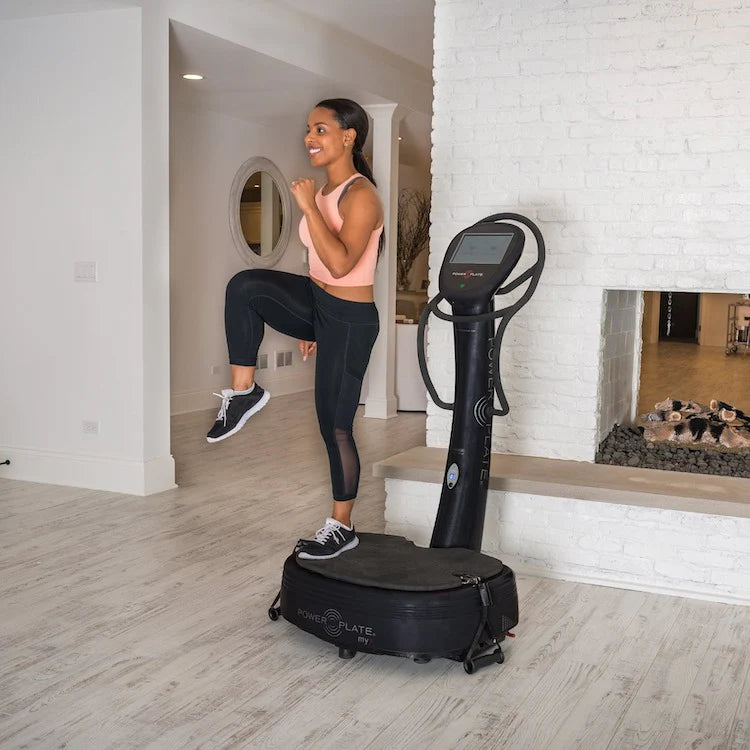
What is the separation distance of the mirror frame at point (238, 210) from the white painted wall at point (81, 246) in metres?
3.17

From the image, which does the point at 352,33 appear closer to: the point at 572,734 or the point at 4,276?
the point at 4,276

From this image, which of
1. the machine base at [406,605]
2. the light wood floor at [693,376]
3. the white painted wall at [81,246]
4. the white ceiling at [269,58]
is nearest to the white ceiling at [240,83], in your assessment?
the white ceiling at [269,58]

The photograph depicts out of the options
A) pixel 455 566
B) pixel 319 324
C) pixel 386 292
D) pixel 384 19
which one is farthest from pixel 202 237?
pixel 455 566

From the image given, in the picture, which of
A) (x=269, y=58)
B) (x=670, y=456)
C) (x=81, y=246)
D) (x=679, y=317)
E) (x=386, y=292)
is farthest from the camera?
A: (x=386, y=292)

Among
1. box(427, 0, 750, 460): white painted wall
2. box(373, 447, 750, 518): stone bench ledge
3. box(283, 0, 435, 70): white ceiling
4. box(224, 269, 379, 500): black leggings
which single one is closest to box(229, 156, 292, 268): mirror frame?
box(283, 0, 435, 70): white ceiling

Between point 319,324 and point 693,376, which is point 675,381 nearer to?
point 693,376

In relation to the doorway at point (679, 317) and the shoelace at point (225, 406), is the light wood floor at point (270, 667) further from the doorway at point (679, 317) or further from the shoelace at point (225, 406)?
the doorway at point (679, 317)

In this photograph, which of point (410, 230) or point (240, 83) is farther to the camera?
point (410, 230)

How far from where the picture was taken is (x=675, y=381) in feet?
14.4

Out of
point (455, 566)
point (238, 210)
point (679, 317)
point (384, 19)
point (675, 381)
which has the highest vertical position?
point (384, 19)

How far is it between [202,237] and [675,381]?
452 centimetres

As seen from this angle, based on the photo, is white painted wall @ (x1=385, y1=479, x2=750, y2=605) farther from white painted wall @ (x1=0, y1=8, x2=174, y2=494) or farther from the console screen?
white painted wall @ (x1=0, y1=8, x2=174, y2=494)

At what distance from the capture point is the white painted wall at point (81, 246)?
4.70 m

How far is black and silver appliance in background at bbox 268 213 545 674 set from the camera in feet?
8.73
